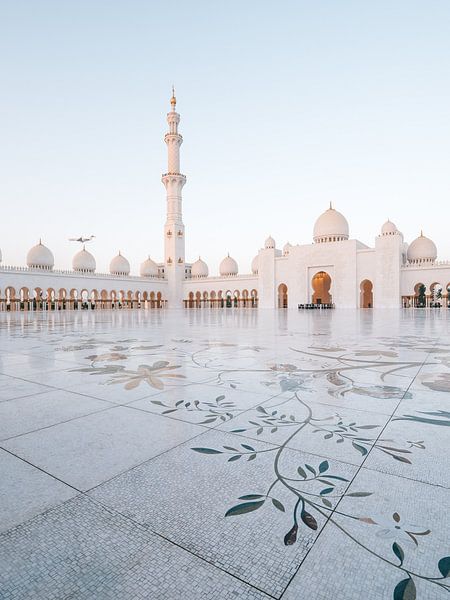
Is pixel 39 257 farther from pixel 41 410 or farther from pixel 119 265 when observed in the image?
pixel 41 410

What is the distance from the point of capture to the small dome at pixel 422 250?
2967 centimetres

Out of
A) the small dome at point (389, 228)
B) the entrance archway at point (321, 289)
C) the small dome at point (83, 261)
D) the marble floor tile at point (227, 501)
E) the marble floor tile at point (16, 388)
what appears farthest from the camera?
the small dome at point (83, 261)

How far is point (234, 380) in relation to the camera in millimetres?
2785

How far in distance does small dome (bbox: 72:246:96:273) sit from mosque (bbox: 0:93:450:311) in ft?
0.29

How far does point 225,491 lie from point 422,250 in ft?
108

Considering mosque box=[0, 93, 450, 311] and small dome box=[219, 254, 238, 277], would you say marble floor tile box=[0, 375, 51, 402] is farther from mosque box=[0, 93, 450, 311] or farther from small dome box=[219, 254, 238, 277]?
→ small dome box=[219, 254, 238, 277]

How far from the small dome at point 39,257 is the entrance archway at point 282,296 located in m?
20.0

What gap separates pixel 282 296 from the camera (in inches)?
1313

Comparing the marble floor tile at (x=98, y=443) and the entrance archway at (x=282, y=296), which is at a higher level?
the entrance archway at (x=282, y=296)

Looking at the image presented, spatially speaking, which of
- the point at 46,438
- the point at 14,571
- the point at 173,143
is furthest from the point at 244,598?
the point at 173,143

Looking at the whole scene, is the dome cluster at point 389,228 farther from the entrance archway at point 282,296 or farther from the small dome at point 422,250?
the entrance archway at point 282,296

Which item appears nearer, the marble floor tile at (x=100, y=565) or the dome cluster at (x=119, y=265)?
the marble floor tile at (x=100, y=565)

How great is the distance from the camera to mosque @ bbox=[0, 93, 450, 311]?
27.2m

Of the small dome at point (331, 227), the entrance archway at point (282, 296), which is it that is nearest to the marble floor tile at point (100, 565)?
the small dome at point (331, 227)
